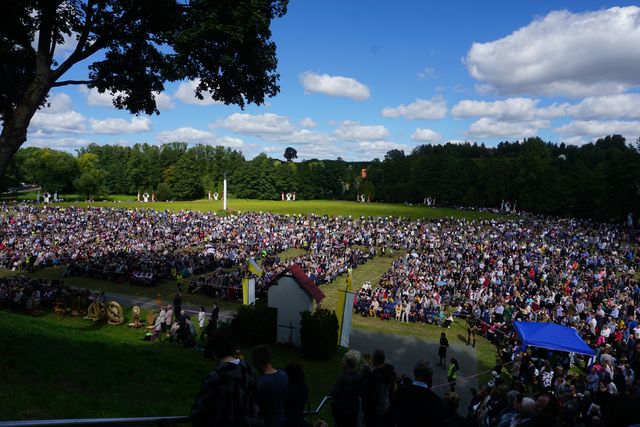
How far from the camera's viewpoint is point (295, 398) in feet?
16.1

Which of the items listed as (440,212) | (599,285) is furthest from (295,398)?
(440,212)

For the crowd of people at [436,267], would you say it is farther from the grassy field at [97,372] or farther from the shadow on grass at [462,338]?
the grassy field at [97,372]

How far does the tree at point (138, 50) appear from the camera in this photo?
8.88 m

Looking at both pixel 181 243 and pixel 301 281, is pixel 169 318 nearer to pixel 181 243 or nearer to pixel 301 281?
pixel 301 281

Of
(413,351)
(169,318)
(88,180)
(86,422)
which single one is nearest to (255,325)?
(169,318)

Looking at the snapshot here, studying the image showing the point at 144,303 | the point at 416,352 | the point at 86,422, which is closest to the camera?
the point at 86,422

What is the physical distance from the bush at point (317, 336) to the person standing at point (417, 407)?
449 inches

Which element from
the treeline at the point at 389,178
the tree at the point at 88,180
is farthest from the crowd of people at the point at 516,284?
the tree at the point at 88,180

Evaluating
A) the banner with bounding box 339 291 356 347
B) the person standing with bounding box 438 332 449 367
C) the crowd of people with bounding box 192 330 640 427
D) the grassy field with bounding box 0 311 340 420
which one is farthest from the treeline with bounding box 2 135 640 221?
the crowd of people with bounding box 192 330 640 427

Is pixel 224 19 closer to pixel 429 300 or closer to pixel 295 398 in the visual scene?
pixel 295 398

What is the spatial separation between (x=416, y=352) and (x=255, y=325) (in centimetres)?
666

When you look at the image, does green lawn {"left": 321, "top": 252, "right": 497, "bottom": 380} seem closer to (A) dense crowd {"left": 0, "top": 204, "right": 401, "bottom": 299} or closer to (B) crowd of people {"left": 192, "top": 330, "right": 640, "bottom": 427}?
(A) dense crowd {"left": 0, "top": 204, "right": 401, "bottom": 299}

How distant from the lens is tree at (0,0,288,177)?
8883 mm

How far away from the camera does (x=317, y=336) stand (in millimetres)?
15852
